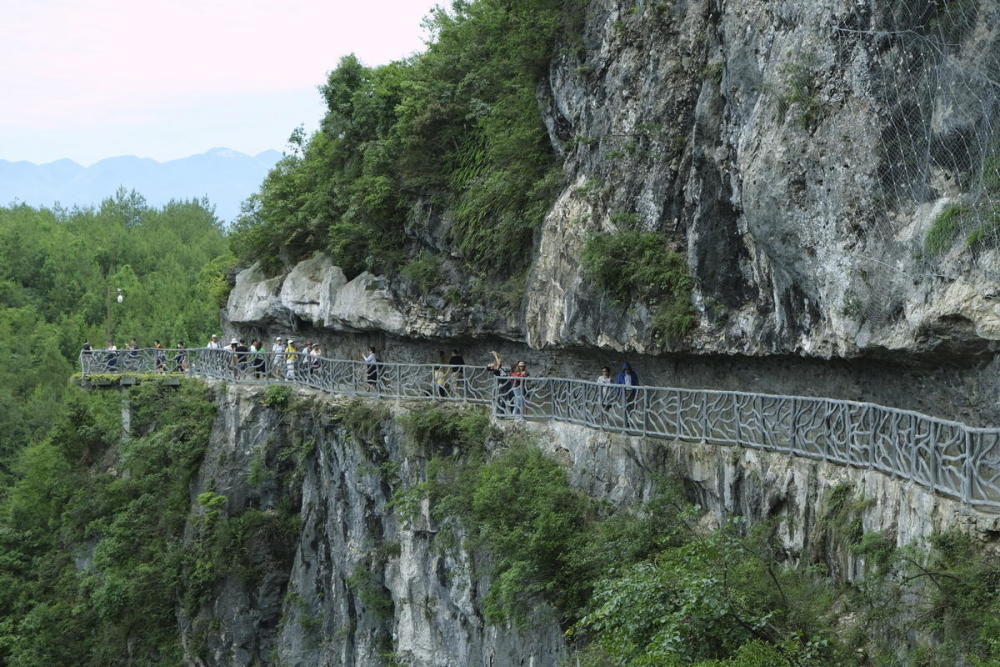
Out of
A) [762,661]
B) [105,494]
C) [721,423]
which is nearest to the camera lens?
[762,661]

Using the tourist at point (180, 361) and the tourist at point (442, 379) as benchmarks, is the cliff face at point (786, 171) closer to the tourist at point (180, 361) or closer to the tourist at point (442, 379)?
the tourist at point (442, 379)

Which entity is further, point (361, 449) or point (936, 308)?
point (361, 449)

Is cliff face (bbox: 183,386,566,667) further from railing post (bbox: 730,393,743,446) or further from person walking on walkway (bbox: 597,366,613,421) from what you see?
railing post (bbox: 730,393,743,446)

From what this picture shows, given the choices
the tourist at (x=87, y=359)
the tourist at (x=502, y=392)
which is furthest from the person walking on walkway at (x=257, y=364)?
the tourist at (x=502, y=392)

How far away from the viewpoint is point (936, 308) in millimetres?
11312

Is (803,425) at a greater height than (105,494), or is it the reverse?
(803,425)

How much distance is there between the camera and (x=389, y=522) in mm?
21562

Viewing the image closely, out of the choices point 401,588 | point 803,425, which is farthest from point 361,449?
point 803,425

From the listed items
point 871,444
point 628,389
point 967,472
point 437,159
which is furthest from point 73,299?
point 967,472

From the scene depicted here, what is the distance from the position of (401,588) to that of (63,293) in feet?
156

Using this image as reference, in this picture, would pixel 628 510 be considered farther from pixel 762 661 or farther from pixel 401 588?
pixel 401 588

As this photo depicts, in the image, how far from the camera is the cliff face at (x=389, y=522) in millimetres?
12047

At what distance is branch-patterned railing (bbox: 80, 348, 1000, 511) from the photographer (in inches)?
391

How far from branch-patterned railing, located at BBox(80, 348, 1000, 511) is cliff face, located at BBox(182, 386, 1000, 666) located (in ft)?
0.72
